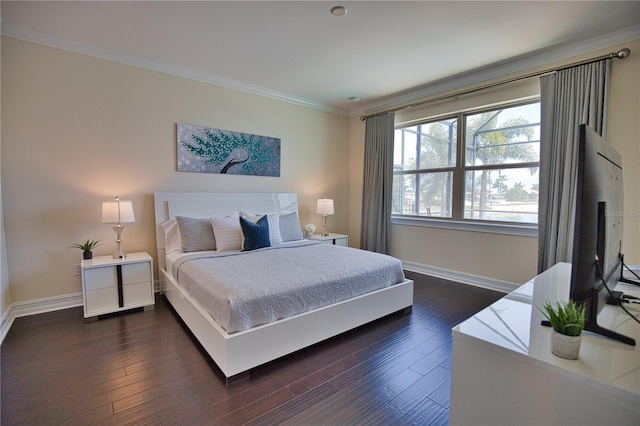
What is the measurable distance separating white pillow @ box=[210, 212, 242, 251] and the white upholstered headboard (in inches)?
15.9

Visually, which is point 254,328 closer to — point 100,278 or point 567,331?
point 567,331

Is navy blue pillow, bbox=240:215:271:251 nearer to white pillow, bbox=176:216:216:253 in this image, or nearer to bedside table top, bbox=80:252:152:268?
white pillow, bbox=176:216:216:253

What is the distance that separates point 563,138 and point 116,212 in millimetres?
4528

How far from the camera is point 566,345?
2.70 feet

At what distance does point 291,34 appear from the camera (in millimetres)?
2754

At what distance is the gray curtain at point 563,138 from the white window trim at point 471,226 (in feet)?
0.75

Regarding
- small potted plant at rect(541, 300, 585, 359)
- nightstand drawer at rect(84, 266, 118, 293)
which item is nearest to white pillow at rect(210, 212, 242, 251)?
nightstand drawer at rect(84, 266, 118, 293)

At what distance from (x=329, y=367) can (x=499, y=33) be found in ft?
10.6

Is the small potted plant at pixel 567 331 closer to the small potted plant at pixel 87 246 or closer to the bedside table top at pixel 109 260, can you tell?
the bedside table top at pixel 109 260

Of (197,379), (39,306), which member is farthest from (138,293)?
(197,379)

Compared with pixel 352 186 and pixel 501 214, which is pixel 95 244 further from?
pixel 501 214

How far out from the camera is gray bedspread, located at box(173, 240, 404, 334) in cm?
197

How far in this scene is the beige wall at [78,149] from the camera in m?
2.77

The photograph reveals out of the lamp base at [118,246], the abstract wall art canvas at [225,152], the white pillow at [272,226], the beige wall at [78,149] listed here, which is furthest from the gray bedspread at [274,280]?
the abstract wall art canvas at [225,152]
